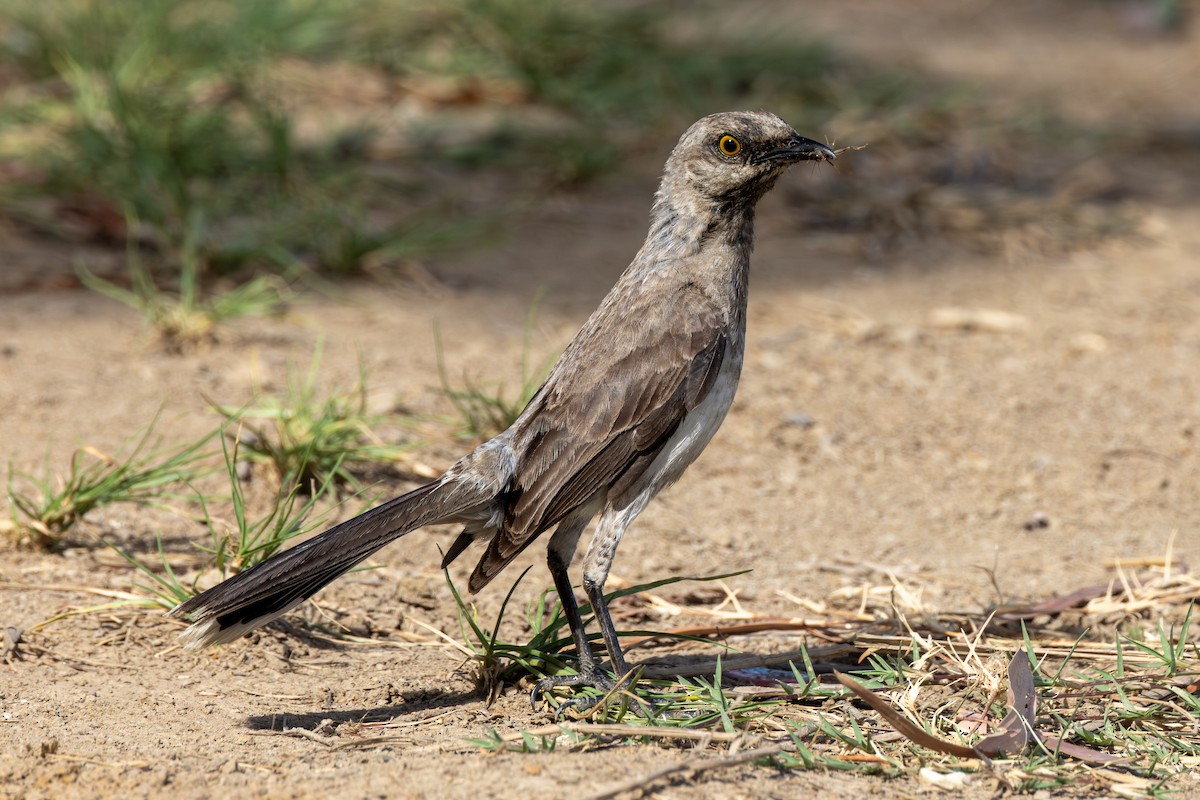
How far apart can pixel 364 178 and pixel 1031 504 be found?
14.6 ft

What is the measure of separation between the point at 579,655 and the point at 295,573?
88 centimetres

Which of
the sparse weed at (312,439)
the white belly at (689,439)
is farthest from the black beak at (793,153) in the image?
the sparse weed at (312,439)

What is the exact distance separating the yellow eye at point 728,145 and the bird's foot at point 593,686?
1.67m

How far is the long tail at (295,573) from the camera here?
3775 mm

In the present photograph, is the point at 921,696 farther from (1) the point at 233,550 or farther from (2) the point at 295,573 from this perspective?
(1) the point at 233,550

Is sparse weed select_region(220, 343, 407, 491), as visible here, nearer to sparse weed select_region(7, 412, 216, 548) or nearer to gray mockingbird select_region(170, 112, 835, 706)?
sparse weed select_region(7, 412, 216, 548)

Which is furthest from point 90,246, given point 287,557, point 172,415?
point 287,557

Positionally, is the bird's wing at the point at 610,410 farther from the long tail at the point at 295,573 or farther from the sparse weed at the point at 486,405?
the sparse weed at the point at 486,405

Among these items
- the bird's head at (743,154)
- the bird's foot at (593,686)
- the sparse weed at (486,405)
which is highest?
the bird's head at (743,154)

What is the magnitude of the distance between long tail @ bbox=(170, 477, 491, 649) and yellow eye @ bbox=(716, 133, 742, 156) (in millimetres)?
1417

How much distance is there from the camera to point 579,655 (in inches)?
162

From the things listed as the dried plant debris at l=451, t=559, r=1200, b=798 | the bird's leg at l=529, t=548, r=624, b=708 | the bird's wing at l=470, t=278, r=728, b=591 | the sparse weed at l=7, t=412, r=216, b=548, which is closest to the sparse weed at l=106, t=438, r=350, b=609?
the sparse weed at l=7, t=412, r=216, b=548

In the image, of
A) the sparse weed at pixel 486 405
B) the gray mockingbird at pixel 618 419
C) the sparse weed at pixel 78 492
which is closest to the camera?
the gray mockingbird at pixel 618 419

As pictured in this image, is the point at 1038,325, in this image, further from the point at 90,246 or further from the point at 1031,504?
the point at 90,246
